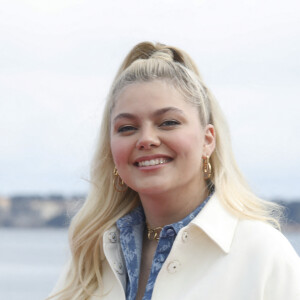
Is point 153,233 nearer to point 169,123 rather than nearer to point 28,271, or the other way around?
point 169,123

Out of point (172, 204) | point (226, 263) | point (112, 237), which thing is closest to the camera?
point (226, 263)

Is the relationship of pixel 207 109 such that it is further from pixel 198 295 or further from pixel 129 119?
pixel 198 295

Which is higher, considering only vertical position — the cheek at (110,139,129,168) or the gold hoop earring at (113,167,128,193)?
the cheek at (110,139,129,168)

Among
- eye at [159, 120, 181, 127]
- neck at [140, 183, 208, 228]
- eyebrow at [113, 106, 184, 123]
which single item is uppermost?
eyebrow at [113, 106, 184, 123]

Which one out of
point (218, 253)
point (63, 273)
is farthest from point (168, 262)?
point (63, 273)

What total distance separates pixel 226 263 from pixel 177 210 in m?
0.37

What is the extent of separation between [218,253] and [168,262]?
214 mm

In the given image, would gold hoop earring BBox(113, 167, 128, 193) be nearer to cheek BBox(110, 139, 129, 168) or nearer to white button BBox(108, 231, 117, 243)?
white button BBox(108, 231, 117, 243)

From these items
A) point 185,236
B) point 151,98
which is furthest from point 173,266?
point 151,98

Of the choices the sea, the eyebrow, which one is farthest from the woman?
the sea

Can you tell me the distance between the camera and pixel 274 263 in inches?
137

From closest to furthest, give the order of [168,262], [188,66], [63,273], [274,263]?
[274,263] < [168,262] < [188,66] < [63,273]

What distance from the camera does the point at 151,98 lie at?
372cm

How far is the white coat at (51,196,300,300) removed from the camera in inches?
136
